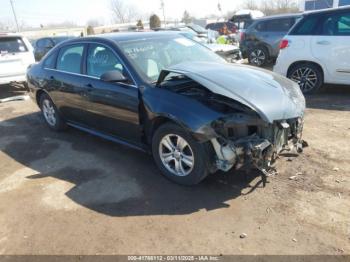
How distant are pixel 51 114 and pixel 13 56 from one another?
435cm

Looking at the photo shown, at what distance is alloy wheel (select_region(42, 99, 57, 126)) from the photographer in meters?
6.36

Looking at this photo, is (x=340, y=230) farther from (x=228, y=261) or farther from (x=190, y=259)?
(x=190, y=259)

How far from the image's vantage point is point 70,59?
5.58 metres

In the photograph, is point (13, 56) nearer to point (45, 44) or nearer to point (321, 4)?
point (45, 44)

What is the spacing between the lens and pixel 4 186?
4.59 meters

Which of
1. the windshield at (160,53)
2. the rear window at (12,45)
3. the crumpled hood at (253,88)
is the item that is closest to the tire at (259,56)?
the rear window at (12,45)

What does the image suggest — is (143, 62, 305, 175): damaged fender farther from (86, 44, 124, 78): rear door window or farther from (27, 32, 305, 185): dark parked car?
(86, 44, 124, 78): rear door window

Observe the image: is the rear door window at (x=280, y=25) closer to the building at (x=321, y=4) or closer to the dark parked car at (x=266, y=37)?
the dark parked car at (x=266, y=37)

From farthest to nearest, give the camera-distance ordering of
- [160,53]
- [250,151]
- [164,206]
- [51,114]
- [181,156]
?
[51,114] < [160,53] < [181,156] < [164,206] < [250,151]

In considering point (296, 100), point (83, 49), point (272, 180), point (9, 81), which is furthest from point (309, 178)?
point (9, 81)

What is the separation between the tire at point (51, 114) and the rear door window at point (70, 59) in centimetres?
79

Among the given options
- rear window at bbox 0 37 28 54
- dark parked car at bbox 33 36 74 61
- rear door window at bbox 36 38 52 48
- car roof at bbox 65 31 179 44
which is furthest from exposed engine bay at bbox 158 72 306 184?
rear door window at bbox 36 38 52 48

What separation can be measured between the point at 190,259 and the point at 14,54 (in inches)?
349

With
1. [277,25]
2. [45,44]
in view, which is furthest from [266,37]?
[45,44]
